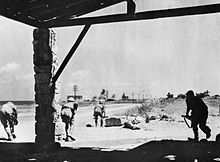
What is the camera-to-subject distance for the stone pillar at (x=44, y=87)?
7828mm

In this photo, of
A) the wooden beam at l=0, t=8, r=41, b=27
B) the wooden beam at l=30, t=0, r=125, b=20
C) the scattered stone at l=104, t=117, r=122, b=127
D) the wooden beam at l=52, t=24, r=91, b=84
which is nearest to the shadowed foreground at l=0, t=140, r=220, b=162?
the wooden beam at l=52, t=24, r=91, b=84

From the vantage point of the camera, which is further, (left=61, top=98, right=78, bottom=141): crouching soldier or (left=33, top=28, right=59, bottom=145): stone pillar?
(left=61, top=98, right=78, bottom=141): crouching soldier

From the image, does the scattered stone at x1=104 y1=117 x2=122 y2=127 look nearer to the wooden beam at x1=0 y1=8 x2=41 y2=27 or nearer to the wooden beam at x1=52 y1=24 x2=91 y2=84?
the wooden beam at x1=52 y1=24 x2=91 y2=84

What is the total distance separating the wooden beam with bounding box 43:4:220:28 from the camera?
19.0 ft

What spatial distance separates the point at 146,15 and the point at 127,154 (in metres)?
3.09

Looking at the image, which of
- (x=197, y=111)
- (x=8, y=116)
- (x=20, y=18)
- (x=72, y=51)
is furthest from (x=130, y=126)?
(x=20, y=18)

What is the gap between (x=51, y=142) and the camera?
25.4 feet

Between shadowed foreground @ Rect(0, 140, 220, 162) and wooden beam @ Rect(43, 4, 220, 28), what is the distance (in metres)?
2.87

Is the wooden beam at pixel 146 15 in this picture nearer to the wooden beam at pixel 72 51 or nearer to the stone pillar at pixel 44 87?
the wooden beam at pixel 72 51

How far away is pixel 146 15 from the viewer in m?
6.35

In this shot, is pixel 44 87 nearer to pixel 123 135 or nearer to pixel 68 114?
pixel 68 114

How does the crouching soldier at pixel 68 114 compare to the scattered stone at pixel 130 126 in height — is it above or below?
above

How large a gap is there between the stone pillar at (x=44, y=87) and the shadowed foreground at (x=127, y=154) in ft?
1.99

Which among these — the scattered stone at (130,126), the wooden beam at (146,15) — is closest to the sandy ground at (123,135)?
the scattered stone at (130,126)
